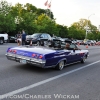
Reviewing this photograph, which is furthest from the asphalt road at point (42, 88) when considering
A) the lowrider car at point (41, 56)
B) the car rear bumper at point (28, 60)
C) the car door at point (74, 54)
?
the car door at point (74, 54)

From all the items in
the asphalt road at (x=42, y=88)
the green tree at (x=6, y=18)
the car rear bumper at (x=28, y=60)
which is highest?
the green tree at (x=6, y=18)

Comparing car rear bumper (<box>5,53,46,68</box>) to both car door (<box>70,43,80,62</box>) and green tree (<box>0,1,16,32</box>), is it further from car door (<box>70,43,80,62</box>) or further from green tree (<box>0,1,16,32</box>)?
green tree (<box>0,1,16,32</box>)

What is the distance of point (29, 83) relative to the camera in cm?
535

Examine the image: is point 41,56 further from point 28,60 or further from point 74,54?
point 74,54

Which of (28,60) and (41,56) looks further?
(28,60)

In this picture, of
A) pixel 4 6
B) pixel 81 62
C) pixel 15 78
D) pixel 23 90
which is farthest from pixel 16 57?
pixel 4 6

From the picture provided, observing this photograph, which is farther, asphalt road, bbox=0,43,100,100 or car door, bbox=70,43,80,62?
car door, bbox=70,43,80,62

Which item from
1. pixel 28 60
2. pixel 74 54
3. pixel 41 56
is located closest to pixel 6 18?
pixel 74 54

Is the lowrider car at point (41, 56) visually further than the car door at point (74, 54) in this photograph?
No

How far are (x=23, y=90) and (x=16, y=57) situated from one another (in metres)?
2.66

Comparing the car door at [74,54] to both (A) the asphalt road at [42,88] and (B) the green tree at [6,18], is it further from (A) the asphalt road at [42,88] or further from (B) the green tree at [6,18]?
(B) the green tree at [6,18]

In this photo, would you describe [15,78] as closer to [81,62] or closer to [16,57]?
[16,57]

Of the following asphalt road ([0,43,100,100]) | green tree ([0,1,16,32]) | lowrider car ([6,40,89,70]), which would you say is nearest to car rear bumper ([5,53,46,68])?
lowrider car ([6,40,89,70])

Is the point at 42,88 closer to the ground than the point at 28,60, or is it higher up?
closer to the ground
